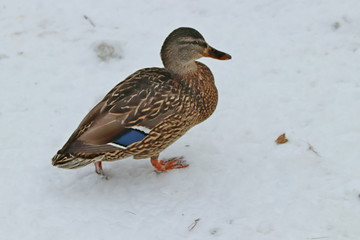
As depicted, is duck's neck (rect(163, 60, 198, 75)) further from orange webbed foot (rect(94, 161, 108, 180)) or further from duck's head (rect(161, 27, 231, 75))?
orange webbed foot (rect(94, 161, 108, 180))

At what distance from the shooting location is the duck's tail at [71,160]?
4012 mm

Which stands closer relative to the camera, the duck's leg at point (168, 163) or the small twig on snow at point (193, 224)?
the small twig on snow at point (193, 224)

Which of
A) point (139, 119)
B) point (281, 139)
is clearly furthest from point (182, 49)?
point (281, 139)

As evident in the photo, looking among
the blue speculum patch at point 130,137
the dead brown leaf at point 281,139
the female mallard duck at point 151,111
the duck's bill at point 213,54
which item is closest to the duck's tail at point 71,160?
the female mallard duck at point 151,111

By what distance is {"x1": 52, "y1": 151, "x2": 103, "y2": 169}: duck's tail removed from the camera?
401 cm

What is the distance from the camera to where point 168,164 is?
14.8ft

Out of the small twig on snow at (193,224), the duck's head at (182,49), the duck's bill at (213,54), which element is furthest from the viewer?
the duck's bill at (213,54)

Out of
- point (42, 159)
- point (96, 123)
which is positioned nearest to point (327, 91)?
point (96, 123)

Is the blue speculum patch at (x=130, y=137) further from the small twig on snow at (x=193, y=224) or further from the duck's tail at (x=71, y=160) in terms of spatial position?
the small twig on snow at (x=193, y=224)

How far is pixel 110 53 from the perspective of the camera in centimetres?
564

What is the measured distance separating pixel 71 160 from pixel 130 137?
484 mm

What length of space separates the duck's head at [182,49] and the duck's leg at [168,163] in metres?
0.76

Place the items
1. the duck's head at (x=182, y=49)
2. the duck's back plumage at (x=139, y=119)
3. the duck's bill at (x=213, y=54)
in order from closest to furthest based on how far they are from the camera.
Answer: the duck's back plumage at (x=139, y=119) < the duck's head at (x=182, y=49) < the duck's bill at (x=213, y=54)

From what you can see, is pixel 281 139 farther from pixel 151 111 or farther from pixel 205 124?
pixel 151 111
